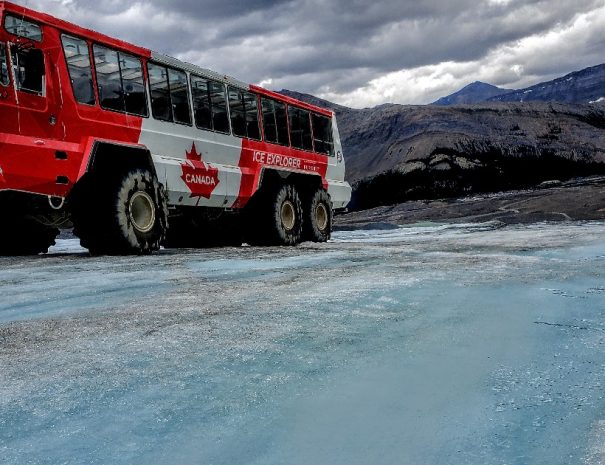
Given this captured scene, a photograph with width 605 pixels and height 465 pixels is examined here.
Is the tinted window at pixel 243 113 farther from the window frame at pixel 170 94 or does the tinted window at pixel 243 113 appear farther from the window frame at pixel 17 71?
the window frame at pixel 17 71

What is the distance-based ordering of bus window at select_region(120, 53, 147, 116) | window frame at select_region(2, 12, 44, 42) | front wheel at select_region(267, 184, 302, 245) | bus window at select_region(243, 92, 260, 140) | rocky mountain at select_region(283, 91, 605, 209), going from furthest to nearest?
rocky mountain at select_region(283, 91, 605, 209), front wheel at select_region(267, 184, 302, 245), bus window at select_region(243, 92, 260, 140), bus window at select_region(120, 53, 147, 116), window frame at select_region(2, 12, 44, 42)

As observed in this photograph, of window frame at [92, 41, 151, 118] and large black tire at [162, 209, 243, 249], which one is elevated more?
window frame at [92, 41, 151, 118]

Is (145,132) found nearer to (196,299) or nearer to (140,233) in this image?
(140,233)

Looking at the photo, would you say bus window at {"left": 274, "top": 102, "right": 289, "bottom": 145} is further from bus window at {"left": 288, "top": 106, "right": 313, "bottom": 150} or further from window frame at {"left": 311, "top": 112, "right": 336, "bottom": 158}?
window frame at {"left": 311, "top": 112, "right": 336, "bottom": 158}

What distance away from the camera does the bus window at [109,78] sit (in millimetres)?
7355

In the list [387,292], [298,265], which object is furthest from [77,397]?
[298,265]

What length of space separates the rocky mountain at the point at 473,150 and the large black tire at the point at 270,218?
982 centimetres

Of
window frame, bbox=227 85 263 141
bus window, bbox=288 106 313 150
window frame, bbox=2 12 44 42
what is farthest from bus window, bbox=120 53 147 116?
bus window, bbox=288 106 313 150

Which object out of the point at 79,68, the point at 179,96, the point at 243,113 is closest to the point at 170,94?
the point at 179,96

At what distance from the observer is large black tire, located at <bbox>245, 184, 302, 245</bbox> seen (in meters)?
10.1

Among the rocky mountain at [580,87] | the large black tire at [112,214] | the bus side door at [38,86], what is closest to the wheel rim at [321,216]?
the large black tire at [112,214]

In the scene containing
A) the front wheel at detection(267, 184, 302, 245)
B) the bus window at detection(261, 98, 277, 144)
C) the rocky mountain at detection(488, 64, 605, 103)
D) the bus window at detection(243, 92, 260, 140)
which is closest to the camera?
the bus window at detection(243, 92, 260, 140)

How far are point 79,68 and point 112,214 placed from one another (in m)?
1.60

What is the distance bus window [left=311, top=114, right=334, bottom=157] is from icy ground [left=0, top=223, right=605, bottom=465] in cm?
840
